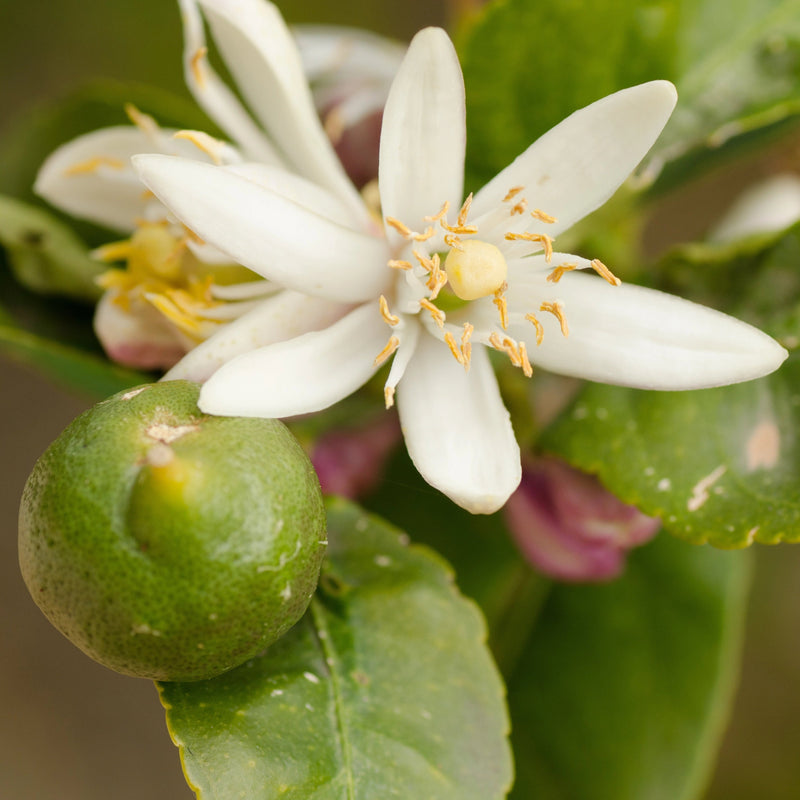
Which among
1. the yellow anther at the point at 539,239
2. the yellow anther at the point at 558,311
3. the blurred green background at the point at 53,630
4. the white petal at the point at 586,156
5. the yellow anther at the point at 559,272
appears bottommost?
the blurred green background at the point at 53,630

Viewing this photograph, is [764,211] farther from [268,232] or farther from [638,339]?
[268,232]

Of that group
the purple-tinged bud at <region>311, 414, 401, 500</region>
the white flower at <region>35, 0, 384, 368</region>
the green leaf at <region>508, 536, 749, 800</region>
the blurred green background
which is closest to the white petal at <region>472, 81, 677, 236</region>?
the white flower at <region>35, 0, 384, 368</region>

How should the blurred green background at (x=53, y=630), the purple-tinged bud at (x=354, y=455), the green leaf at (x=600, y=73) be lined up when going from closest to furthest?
the green leaf at (x=600, y=73) → the purple-tinged bud at (x=354, y=455) → the blurred green background at (x=53, y=630)


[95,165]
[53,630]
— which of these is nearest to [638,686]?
[95,165]

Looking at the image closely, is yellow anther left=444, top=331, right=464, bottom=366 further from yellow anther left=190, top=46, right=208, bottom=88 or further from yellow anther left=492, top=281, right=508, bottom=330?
yellow anther left=190, top=46, right=208, bottom=88

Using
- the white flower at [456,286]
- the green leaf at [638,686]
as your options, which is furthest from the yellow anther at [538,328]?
the green leaf at [638,686]

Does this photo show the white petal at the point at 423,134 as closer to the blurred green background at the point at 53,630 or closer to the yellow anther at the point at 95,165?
the yellow anther at the point at 95,165
